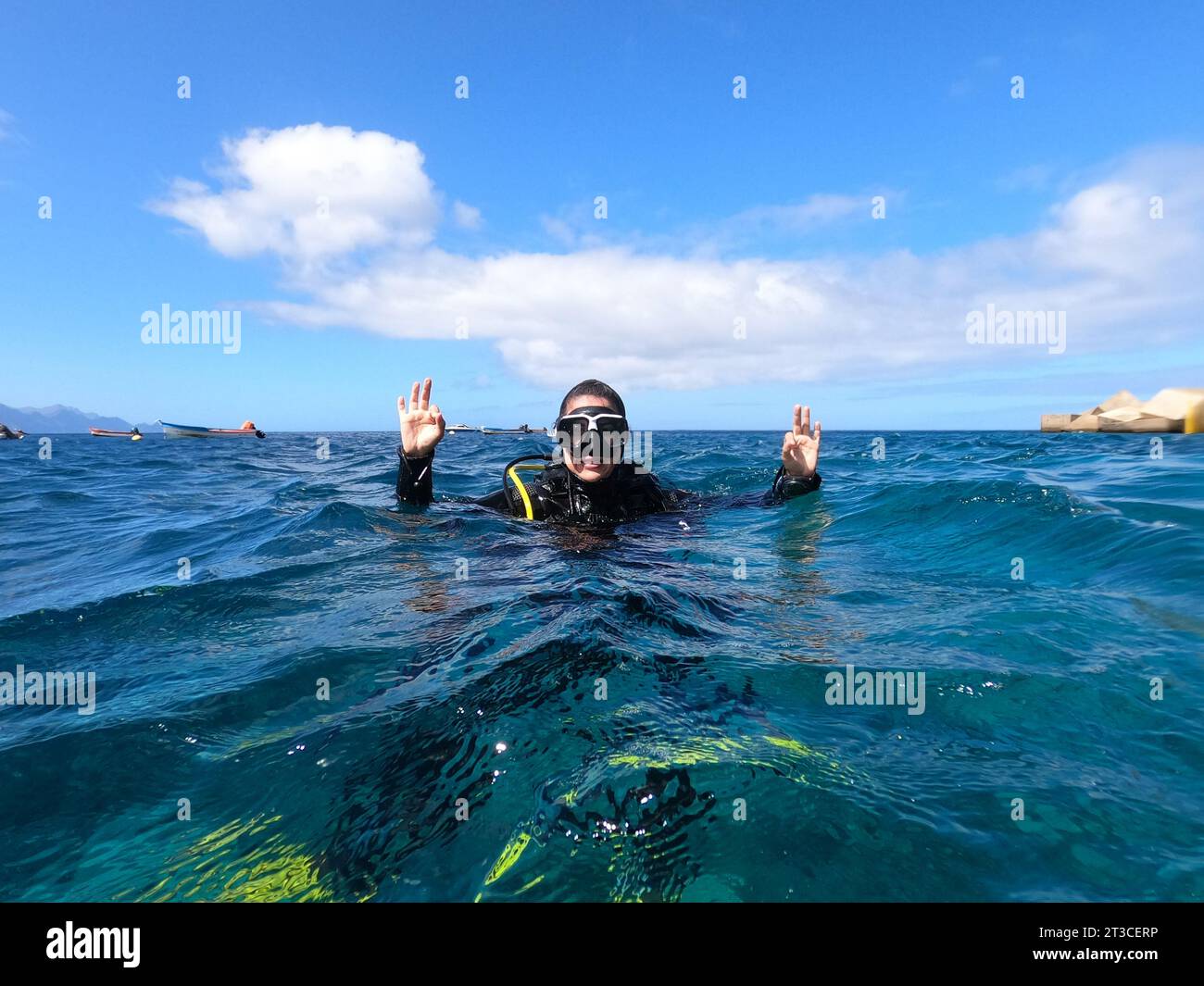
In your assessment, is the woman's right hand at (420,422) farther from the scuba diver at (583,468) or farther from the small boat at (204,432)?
the small boat at (204,432)

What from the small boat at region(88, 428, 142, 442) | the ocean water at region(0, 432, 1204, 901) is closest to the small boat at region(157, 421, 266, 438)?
the small boat at region(88, 428, 142, 442)

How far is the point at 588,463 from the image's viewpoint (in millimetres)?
6141

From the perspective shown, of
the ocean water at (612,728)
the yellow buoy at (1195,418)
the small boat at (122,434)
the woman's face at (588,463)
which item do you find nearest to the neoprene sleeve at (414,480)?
the ocean water at (612,728)

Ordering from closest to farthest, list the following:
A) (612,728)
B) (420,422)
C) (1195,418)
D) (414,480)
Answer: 1. (612,728)
2. (420,422)
3. (414,480)
4. (1195,418)

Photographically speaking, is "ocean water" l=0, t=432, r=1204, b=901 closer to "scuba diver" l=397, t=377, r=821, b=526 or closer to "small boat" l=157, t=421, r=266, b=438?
"scuba diver" l=397, t=377, r=821, b=526

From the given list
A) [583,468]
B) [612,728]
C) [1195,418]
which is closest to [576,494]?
[583,468]

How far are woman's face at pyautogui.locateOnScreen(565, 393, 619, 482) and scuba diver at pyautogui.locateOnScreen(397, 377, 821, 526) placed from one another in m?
0.01

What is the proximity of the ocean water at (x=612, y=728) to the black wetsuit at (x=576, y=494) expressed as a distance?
0.79 meters

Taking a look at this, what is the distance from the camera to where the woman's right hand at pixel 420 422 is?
5.48 meters

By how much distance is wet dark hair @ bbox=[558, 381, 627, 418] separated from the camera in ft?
20.8

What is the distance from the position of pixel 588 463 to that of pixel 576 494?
446mm

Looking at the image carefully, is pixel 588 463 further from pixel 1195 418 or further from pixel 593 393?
pixel 1195 418
